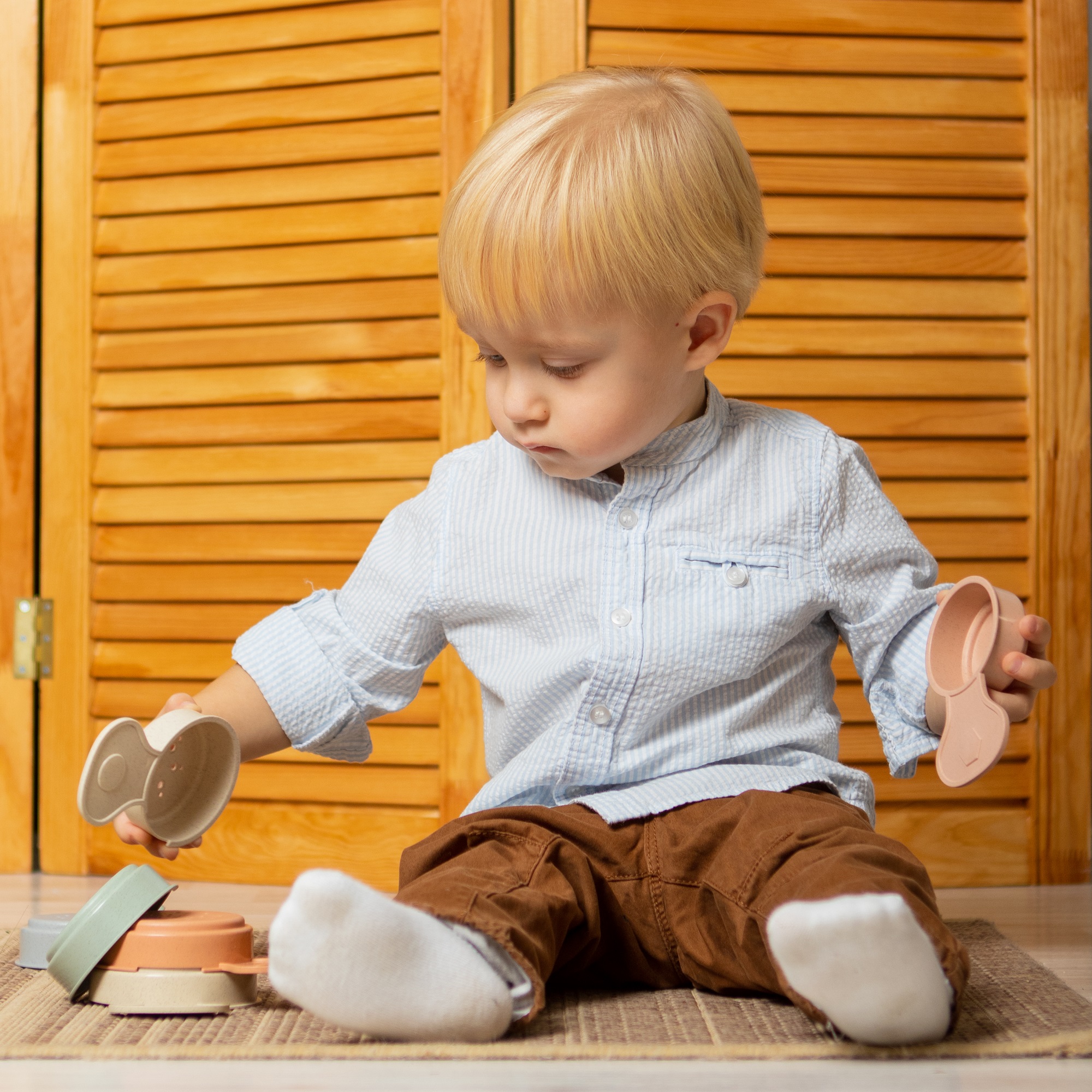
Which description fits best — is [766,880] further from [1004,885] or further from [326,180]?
[326,180]

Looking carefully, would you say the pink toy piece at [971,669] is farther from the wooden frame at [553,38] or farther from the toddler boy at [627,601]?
the wooden frame at [553,38]

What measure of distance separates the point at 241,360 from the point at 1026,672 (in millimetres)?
934

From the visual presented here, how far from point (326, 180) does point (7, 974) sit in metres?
0.88

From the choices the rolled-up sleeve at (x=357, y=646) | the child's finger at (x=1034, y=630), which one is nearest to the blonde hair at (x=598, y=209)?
the rolled-up sleeve at (x=357, y=646)

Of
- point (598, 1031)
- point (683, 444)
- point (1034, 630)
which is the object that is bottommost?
point (598, 1031)

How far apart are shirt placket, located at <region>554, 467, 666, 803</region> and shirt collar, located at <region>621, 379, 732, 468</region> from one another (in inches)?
2.6

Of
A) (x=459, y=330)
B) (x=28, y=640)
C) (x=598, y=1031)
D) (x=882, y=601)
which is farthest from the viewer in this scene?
(x=28, y=640)

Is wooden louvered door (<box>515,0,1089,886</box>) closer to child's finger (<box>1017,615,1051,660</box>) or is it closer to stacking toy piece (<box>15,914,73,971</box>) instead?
child's finger (<box>1017,615,1051,660</box>)

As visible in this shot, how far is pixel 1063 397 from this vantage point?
1.38 m

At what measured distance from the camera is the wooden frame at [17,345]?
1.46 m

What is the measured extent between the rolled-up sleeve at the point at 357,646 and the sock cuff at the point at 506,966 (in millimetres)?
308

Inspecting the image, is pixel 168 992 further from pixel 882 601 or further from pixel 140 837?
pixel 882 601

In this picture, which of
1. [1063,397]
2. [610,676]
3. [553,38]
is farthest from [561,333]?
[1063,397]

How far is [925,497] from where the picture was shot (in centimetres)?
137
